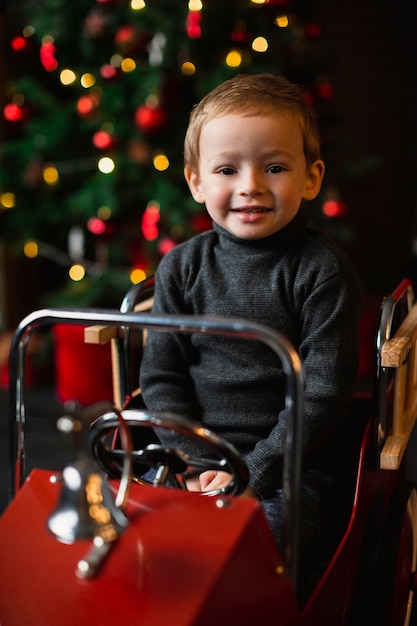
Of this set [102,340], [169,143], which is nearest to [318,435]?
[102,340]

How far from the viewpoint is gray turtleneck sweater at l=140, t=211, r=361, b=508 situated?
4.06ft

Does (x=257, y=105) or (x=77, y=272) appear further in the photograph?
(x=77, y=272)

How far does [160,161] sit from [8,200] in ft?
2.23

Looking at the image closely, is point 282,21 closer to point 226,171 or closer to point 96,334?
point 226,171

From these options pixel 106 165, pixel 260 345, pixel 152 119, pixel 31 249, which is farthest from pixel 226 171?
pixel 31 249

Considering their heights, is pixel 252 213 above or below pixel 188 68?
below

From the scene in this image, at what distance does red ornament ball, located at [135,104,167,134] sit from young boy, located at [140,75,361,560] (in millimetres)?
994

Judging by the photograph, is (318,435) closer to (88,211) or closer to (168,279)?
(168,279)

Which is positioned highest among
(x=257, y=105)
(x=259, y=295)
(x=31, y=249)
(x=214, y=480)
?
(x=257, y=105)

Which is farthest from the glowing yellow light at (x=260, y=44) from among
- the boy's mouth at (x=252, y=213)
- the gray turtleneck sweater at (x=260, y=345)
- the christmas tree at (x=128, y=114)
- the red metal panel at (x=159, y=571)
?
the red metal panel at (x=159, y=571)

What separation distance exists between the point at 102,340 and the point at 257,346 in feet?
0.99

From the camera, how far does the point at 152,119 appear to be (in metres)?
2.33

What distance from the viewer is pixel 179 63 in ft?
8.05

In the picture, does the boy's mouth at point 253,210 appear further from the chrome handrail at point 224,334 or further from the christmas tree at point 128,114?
the christmas tree at point 128,114
